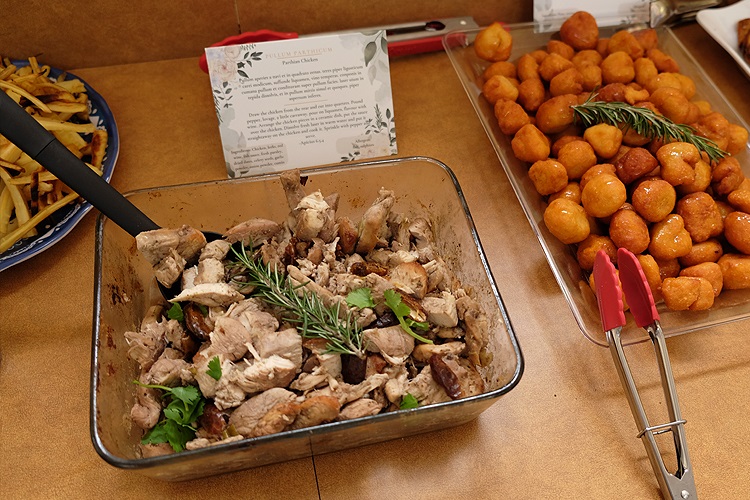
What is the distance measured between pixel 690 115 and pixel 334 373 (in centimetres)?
78

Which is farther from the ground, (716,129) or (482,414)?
(716,129)

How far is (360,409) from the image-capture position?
30.6 inches

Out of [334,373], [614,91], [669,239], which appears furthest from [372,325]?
[614,91]

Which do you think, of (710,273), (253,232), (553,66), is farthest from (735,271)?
(253,232)

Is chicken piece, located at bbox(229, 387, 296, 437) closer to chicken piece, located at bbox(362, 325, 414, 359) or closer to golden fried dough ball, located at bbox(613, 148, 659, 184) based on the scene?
chicken piece, located at bbox(362, 325, 414, 359)

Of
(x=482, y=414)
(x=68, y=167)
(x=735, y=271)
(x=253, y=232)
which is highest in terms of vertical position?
(x=68, y=167)

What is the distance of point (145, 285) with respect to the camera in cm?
99

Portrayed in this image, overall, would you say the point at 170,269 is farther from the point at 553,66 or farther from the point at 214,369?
the point at 553,66

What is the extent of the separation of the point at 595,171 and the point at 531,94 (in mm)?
212

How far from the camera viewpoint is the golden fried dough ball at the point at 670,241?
39.7 inches

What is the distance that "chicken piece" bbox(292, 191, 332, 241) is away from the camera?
36.6 inches

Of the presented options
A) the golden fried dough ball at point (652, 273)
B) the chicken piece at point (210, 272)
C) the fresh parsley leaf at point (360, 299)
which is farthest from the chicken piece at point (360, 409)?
the golden fried dough ball at point (652, 273)

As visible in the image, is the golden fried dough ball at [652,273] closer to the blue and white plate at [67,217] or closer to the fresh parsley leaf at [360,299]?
the fresh parsley leaf at [360,299]

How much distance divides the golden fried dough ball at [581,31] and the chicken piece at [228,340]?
0.89 m
